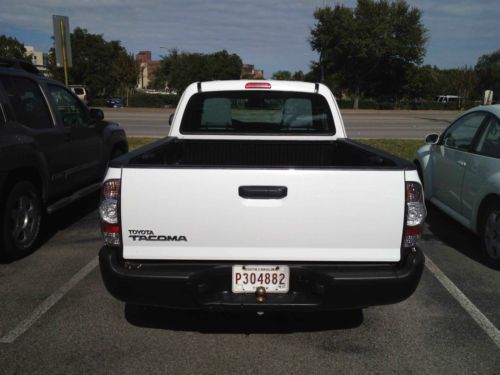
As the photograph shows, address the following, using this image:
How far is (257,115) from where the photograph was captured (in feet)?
15.7

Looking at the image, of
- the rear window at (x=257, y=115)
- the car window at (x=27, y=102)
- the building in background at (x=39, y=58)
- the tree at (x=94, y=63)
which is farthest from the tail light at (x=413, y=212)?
the tree at (x=94, y=63)

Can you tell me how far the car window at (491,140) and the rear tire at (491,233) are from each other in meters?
0.56

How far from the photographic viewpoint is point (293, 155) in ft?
14.0

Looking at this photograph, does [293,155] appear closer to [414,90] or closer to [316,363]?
[316,363]

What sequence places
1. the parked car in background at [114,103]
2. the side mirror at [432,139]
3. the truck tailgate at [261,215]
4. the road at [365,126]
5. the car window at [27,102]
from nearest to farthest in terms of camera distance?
the truck tailgate at [261,215], the car window at [27,102], the side mirror at [432,139], the road at [365,126], the parked car in background at [114,103]

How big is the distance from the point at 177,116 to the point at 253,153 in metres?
0.81

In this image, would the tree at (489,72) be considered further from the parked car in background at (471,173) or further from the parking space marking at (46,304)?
the parking space marking at (46,304)

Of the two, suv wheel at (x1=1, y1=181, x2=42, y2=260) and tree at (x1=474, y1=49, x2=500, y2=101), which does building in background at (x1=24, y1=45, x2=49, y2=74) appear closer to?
suv wheel at (x1=1, y1=181, x2=42, y2=260)

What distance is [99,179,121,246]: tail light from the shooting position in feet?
8.58

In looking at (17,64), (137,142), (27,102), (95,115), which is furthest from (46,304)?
(137,142)

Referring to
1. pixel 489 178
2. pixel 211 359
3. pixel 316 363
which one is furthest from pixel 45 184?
pixel 489 178

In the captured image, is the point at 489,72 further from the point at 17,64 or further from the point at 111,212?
the point at 111,212

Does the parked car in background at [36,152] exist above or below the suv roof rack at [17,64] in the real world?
below

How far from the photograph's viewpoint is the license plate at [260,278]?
268cm
